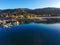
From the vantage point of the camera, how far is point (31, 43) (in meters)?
3.23

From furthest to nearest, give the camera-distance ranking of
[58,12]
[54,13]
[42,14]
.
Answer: [42,14] < [54,13] < [58,12]

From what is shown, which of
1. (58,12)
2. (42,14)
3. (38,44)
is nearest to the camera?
(38,44)

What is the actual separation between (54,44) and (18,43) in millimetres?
1014

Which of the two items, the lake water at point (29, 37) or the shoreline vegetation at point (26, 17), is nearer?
the lake water at point (29, 37)

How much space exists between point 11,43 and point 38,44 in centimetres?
78

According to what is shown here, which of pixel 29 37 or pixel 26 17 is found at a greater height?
pixel 29 37

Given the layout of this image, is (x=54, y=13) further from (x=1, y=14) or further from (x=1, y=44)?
(x=1, y=44)

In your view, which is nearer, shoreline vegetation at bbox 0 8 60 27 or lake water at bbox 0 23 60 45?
lake water at bbox 0 23 60 45

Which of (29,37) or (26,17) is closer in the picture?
(29,37)

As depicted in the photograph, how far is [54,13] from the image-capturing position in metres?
11.6

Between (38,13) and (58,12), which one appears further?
(38,13)

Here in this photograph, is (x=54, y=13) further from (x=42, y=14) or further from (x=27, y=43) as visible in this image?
(x=27, y=43)

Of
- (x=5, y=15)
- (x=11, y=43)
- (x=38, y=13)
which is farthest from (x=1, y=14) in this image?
(x=11, y=43)

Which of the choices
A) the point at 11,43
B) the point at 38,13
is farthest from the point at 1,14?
the point at 11,43
